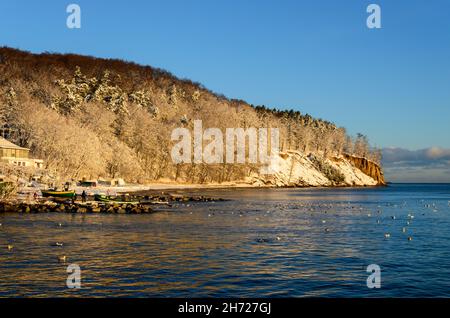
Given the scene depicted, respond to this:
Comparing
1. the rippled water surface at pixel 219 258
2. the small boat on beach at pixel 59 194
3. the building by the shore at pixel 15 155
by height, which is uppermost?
the building by the shore at pixel 15 155

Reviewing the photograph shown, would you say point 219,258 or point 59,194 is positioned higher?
point 59,194

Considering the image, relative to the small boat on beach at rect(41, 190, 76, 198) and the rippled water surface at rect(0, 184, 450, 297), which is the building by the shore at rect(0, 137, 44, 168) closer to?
the small boat on beach at rect(41, 190, 76, 198)

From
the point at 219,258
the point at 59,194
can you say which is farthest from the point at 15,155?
the point at 219,258

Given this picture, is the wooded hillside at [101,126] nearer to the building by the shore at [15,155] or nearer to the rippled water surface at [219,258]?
the building by the shore at [15,155]

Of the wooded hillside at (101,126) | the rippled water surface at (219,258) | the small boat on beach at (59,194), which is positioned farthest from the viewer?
the wooded hillside at (101,126)

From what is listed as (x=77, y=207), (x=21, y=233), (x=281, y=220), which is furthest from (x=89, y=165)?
(x=21, y=233)

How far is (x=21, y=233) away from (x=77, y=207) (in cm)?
2505

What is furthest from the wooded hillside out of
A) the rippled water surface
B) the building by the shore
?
the rippled water surface

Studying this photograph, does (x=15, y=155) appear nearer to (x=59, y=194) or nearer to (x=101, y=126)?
(x=59, y=194)

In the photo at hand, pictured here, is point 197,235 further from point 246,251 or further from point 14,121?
point 14,121

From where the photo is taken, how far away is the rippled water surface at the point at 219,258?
76.6 feet

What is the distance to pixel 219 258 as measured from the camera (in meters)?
31.6

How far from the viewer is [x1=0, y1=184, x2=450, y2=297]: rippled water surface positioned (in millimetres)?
23359

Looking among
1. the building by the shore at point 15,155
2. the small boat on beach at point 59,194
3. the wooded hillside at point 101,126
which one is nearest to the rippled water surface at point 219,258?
the small boat on beach at point 59,194
